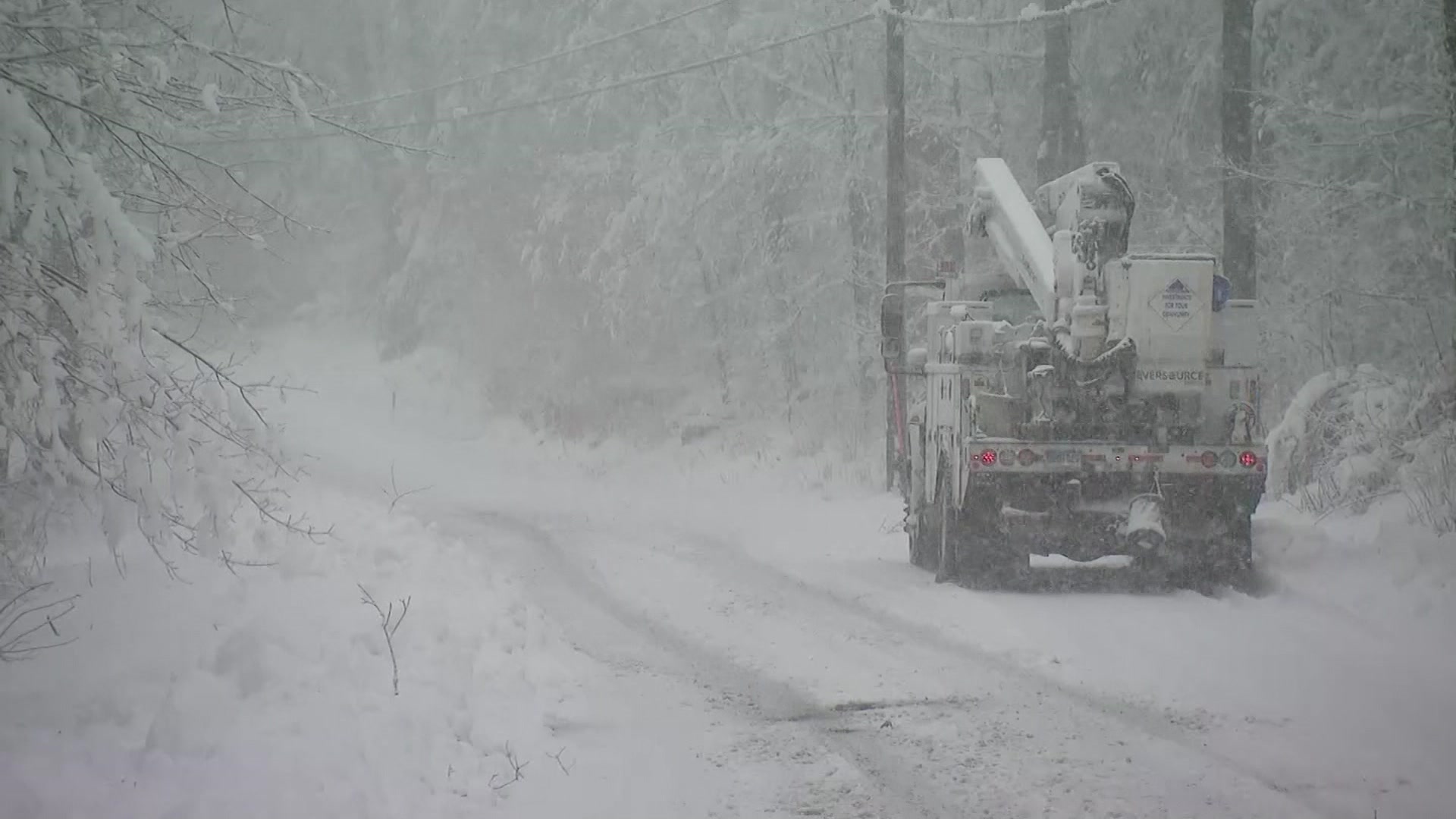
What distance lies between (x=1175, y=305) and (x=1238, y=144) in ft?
23.8

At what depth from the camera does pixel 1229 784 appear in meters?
5.61

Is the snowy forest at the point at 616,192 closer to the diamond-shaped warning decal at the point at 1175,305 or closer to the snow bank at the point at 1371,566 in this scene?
the snow bank at the point at 1371,566

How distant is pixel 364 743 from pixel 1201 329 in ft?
22.2

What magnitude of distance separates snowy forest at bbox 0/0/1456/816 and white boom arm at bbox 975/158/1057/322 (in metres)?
0.63

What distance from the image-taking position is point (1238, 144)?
15.4 meters

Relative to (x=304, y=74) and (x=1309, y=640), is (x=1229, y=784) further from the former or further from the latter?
(x=304, y=74)

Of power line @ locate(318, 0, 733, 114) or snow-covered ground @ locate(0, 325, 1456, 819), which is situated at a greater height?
power line @ locate(318, 0, 733, 114)

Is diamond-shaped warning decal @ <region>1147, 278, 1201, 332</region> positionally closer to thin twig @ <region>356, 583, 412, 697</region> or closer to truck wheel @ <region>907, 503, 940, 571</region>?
truck wheel @ <region>907, 503, 940, 571</region>

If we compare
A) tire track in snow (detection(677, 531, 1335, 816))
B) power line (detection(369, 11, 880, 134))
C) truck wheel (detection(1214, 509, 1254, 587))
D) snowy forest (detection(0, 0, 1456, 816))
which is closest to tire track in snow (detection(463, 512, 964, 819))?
tire track in snow (detection(677, 531, 1335, 816))

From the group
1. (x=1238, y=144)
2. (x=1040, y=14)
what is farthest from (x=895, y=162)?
(x=1238, y=144)

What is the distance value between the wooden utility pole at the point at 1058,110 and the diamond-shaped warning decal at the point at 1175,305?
9228 millimetres

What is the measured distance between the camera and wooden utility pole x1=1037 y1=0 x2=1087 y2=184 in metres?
18.1

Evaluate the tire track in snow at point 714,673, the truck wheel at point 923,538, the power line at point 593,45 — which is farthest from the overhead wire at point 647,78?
the truck wheel at point 923,538

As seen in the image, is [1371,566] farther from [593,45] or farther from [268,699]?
[593,45]
